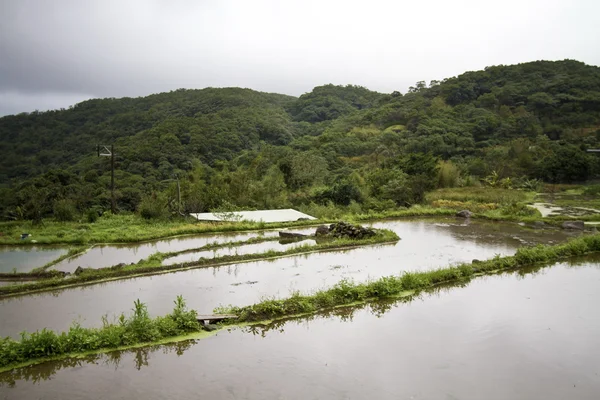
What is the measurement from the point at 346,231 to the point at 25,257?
9688 mm

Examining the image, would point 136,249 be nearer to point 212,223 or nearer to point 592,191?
point 212,223

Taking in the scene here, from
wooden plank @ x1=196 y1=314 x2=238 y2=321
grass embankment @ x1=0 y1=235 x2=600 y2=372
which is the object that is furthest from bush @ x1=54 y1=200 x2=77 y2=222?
wooden plank @ x1=196 y1=314 x2=238 y2=321

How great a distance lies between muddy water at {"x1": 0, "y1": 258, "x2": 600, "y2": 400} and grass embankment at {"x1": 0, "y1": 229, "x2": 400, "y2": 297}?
3755 millimetres

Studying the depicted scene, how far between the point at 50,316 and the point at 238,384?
4259 millimetres

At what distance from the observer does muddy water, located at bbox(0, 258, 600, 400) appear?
18.9 ft

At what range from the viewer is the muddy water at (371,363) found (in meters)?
5.76

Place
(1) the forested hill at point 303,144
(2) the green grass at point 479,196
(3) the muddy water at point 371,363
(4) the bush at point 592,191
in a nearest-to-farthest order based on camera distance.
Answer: (3) the muddy water at point 371,363 < (2) the green grass at point 479,196 < (1) the forested hill at point 303,144 < (4) the bush at point 592,191

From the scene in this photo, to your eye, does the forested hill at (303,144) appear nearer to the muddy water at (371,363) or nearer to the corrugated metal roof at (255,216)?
the corrugated metal roof at (255,216)

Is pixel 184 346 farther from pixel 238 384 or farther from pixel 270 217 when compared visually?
pixel 270 217

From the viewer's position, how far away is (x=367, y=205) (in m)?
23.4

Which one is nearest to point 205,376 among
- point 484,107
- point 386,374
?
point 386,374

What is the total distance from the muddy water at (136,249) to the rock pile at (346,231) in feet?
3.80

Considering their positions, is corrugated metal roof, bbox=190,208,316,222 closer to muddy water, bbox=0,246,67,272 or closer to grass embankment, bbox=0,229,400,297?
grass embankment, bbox=0,229,400,297

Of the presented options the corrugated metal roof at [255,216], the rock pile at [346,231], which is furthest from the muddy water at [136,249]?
the corrugated metal roof at [255,216]
